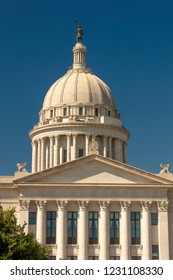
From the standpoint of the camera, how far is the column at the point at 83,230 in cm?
7169

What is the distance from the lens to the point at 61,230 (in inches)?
2837

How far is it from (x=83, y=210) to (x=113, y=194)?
4.30 metres

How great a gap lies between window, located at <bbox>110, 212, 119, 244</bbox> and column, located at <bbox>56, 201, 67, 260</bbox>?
5788 millimetres

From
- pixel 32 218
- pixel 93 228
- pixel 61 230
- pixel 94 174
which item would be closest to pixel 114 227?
pixel 93 228

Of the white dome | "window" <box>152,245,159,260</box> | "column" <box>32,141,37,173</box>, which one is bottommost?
"window" <box>152,245,159,260</box>

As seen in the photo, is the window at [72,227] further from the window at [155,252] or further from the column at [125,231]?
the window at [155,252]

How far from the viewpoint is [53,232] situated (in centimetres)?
7262

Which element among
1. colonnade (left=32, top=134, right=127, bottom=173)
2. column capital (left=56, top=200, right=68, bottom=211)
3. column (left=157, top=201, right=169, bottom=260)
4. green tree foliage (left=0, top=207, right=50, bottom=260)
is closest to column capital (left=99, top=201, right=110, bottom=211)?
column capital (left=56, top=200, right=68, bottom=211)

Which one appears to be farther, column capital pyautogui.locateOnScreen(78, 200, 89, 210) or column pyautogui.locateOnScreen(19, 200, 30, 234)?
column capital pyautogui.locateOnScreen(78, 200, 89, 210)

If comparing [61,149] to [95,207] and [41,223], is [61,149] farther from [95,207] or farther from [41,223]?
[41,223]

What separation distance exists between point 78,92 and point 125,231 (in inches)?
1293

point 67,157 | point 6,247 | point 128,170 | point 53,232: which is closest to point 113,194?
point 128,170

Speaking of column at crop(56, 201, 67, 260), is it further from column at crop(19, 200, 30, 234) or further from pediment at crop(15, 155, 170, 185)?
column at crop(19, 200, 30, 234)

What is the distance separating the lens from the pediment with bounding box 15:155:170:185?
242 ft
